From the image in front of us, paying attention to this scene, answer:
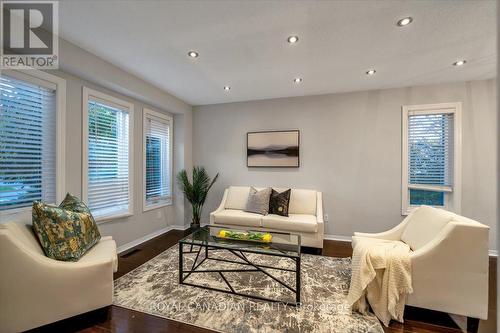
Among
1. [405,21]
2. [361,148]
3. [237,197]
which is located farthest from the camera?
[237,197]

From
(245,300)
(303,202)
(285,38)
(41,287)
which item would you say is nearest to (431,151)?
(303,202)

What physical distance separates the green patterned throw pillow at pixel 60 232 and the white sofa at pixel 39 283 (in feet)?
0.23

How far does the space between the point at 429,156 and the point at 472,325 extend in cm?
241

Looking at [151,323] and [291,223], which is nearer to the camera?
[151,323]

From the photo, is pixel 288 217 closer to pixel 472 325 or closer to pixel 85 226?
pixel 472 325

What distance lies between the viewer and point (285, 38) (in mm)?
2041

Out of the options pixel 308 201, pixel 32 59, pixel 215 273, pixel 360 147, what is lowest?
pixel 215 273

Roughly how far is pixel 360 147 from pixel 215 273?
9.76 feet

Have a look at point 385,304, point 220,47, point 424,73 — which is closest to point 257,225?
point 385,304

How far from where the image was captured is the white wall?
9.81ft

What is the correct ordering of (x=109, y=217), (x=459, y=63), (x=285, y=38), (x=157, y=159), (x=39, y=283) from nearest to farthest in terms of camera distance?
1. (x=39, y=283)
2. (x=285, y=38)
3. (x=459, y=63)
4. (x=109, y=217)
5. (x=157, y=159)

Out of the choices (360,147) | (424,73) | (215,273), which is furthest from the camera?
(360,147)

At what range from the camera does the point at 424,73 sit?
2.79m

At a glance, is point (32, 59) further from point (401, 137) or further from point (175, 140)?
point (401, 137)
